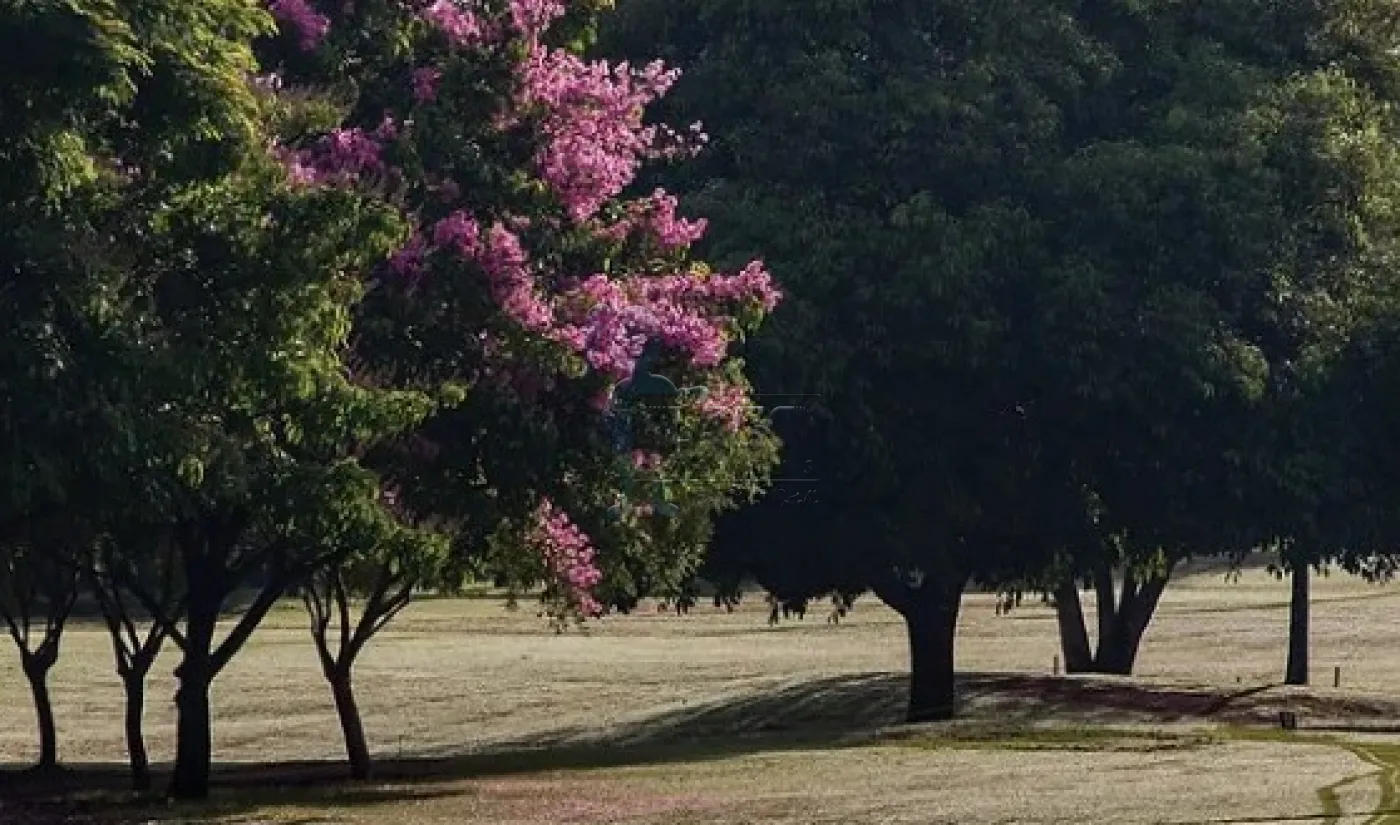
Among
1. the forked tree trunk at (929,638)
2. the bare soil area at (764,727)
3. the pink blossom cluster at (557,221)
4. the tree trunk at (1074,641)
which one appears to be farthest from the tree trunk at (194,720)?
the tree trunk at (1074,641)

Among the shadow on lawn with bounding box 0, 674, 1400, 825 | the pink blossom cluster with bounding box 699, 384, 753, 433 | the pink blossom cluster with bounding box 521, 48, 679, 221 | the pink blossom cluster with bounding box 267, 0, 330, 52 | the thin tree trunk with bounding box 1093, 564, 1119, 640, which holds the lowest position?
the shadow on lawn with bounding box 0, 674, 1400, 825

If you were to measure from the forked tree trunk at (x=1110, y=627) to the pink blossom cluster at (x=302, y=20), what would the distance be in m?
32.4

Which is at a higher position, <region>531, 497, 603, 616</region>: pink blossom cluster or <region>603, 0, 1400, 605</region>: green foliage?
<region>603, 0, 1400, 605</region>: green foliage

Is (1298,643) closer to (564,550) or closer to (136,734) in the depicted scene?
(136,734)

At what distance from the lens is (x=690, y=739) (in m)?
48.9

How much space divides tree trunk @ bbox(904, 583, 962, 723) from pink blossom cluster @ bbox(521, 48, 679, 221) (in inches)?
719

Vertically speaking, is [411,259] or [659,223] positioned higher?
[659,223]

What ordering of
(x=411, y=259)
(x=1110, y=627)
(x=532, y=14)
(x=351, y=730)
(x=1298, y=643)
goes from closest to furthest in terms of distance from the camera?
(x=411, y=259), (x=532, y=14), (x=351, y=730), (x=1298, y=643), (x=1110, y=627)

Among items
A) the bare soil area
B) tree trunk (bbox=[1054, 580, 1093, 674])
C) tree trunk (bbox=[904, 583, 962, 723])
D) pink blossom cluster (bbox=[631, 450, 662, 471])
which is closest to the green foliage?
tree trunk (bbox=[904, 583, 962, 723])

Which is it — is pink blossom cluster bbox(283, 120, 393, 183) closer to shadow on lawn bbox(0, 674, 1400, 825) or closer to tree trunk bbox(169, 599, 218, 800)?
tree trunk bbox(169, 599, 218, 800)

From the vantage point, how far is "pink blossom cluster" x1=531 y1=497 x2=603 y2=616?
32688 millimetres

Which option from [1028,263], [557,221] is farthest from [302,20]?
[1028,263]

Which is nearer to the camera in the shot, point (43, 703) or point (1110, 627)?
point (43, 703)

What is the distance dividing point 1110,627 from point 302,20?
118 ft
